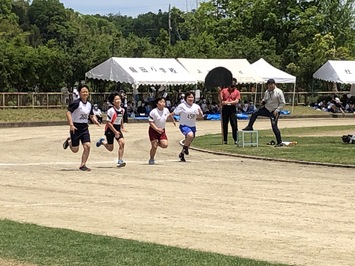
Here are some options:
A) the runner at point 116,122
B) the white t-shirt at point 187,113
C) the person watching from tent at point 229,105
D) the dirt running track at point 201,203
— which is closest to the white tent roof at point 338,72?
the person watching from tent at point 229,105

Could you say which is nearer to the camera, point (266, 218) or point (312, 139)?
point (266, 218)

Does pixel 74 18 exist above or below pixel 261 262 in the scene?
above

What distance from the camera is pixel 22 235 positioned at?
9703mm

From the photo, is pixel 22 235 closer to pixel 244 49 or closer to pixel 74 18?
pixel 244 49

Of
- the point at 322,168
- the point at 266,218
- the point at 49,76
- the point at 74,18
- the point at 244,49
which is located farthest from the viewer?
the point at 74,18

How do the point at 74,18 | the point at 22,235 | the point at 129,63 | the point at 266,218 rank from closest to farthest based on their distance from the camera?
the point at 22,235 < the point at 266,218 < the point at 129,63 < the point at 74,18

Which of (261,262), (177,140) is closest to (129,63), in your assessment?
(177,140)

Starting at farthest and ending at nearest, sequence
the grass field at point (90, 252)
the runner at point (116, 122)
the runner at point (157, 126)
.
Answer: the runner at point (157, 126), the runner at point (116, 122), the grass field at point (90, 252)

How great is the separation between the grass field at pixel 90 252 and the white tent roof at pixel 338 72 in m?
45.8

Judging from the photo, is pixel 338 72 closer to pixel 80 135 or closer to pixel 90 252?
pixel 80 135

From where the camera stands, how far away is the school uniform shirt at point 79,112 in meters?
18.1

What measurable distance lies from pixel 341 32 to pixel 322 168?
75032mm

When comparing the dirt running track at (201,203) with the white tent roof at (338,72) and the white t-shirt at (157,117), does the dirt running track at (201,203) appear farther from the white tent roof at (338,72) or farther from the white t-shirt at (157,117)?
the white tent roof at (338,72)

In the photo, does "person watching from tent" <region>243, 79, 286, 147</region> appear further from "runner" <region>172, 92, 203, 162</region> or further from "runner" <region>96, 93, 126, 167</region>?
"runner" <region>96, 93, 126, 167</region>
